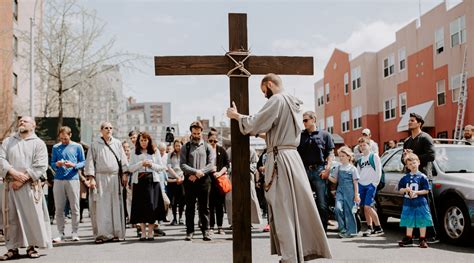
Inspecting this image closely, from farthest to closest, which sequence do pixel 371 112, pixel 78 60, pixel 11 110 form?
pixel 371 112 → pixel 11 110 → pixel 78 60

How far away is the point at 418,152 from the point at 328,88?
44.1 m

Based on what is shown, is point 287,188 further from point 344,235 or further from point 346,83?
point 346,83

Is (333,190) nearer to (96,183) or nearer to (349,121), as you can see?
(96,183)

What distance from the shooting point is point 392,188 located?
11.6 meters

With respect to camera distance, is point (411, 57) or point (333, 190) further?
point (411, 57)

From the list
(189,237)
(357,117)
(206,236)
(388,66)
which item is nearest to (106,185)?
(189,237)

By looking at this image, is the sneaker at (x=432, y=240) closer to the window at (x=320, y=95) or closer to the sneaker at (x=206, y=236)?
the sneaker at (x=206, y=236)

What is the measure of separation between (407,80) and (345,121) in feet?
38.5

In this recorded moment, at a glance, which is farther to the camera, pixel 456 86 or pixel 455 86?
pixel 455 86

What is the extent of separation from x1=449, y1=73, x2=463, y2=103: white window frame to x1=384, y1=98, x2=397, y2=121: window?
Result: 27.2 feet

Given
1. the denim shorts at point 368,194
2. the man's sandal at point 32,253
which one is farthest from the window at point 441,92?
the man's sandal at point 32,253

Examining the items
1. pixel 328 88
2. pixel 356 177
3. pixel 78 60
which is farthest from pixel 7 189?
pixel 328 88

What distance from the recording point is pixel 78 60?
27469mm

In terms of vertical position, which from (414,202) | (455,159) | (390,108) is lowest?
(414,202)
